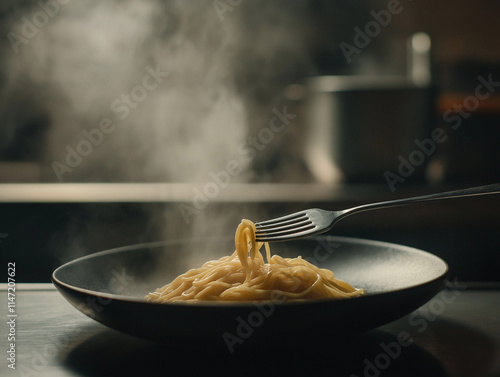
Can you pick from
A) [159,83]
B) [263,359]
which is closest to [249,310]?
[263,359]

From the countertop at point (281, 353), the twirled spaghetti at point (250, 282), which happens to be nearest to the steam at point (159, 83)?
the twirled spaghetti at point (250, 282)

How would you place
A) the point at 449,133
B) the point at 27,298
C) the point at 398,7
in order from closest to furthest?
the point at 27,298 < the point at 449,133 < the point at 398,7

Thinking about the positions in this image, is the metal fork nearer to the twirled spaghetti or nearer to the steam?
the twirled spaghetti

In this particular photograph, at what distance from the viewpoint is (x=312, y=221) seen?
1.07m

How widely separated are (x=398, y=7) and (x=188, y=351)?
117 inches

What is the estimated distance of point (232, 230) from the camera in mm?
2574

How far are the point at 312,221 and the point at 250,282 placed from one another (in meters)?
0.16

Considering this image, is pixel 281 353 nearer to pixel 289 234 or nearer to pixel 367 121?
pixel 289 234

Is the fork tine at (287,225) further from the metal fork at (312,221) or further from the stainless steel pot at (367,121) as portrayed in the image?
the stainless steel pot at (367,121)

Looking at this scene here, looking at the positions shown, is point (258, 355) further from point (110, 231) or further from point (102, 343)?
point (110, 231)

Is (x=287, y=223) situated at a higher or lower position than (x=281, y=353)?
higher

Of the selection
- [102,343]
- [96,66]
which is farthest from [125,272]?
[96,66]

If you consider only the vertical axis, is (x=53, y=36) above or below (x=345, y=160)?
above

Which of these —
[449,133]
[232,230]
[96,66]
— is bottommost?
[232,230]
